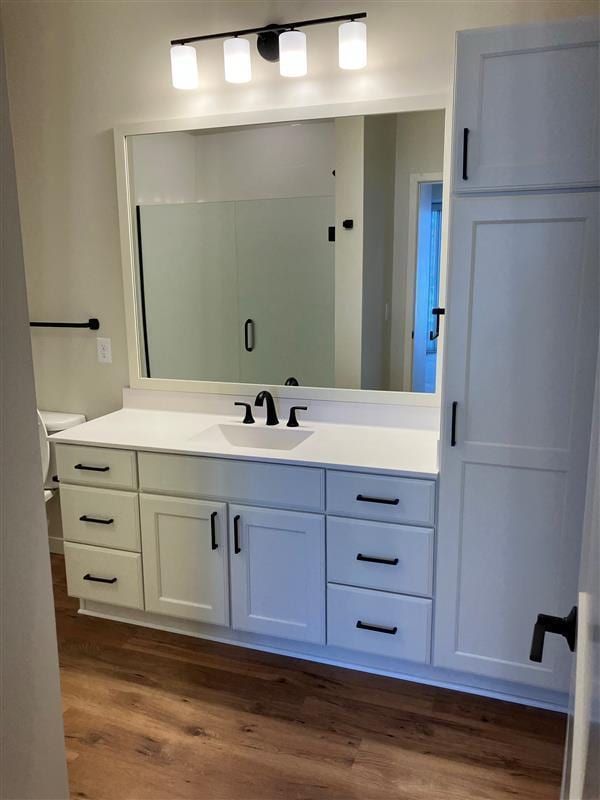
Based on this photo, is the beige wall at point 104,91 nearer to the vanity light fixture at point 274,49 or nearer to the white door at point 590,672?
the vanity light fixture at point 274,49

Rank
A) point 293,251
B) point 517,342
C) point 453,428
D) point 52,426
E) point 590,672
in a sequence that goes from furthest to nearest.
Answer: point 52,426 < point 293,251 < point 453,428 < point 517,342 < point 590,672

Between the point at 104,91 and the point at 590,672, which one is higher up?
the point at 104,91

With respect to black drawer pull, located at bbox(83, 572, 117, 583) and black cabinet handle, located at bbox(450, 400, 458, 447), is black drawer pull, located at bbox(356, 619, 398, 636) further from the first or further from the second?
black drawer pull, located at bbox(83, 572, 117, 583)

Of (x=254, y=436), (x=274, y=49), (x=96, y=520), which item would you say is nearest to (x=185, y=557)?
(x=96, y=520)

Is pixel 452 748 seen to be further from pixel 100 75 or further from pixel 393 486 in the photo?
pixel 100 75

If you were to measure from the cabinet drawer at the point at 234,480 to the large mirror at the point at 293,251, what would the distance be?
22.2 inches

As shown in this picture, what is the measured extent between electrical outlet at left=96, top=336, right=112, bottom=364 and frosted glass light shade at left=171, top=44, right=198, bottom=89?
117cm

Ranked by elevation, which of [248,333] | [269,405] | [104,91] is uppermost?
[104,91]

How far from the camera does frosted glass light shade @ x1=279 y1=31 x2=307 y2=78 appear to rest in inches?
90.7

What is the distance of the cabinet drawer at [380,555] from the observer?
2035mm

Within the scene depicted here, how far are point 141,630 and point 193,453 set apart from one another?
859 millimetres

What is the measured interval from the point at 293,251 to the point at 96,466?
3.89ft

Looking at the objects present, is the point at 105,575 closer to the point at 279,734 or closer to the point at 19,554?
the point at 279,734

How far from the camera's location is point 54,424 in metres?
2.89
